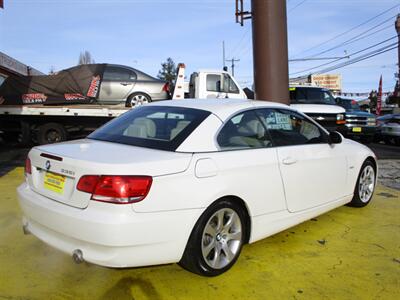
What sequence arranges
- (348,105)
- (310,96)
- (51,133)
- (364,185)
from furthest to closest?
1. (348,105)
2. (310,96)
3. (51,133)
4. (364,185)

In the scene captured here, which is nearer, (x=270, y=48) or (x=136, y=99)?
(x=270, y=48)

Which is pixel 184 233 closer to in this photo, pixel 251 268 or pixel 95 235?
pixel 95 235

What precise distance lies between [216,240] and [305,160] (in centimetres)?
138

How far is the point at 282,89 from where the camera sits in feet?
27.5

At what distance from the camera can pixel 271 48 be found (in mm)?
8242

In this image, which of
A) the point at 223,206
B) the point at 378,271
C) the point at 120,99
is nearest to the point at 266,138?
the point at 223,206

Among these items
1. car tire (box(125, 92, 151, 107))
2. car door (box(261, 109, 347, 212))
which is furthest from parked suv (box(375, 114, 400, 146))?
car door (box(261, 109, 347, 212))

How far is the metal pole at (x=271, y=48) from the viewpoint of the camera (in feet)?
26.8

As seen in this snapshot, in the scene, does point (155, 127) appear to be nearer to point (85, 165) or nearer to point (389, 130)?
point (85, 165)

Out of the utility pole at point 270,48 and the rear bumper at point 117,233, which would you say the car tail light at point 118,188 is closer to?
the rear bumper at point 117,233

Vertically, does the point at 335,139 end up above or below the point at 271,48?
below

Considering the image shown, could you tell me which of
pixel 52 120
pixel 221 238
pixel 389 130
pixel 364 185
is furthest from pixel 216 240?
pixel 389 130

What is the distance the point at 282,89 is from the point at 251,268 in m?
5.66

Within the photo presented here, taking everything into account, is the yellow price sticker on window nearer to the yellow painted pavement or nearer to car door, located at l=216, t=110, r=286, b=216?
the yellow painted pavement
